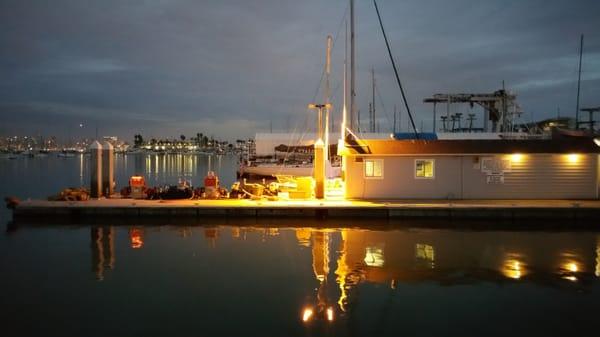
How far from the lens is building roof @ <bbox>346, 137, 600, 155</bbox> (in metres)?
20.7

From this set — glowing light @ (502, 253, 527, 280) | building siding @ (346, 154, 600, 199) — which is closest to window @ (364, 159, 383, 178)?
building siding @ (346, 154, 600, 199)

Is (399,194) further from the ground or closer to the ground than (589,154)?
closer to the ground

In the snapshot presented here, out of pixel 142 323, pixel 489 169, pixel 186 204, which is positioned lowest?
pixel 142 323

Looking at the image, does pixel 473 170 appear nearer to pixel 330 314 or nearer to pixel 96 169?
pixel 330 314

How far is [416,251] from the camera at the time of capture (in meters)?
15.0

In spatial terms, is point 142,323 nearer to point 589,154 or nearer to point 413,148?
point 413,148

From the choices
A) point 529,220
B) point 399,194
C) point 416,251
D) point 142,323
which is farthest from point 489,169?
point 142,323

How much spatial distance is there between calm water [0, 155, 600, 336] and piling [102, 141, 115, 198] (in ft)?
12.9

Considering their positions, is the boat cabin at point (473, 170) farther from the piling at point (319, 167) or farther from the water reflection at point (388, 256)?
the water reflection at point (388, 256)

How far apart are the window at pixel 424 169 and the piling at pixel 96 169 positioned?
14671 millimetres

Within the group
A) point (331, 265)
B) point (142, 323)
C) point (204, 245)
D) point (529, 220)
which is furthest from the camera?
point (529, 220)

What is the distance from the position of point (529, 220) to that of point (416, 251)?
748cm

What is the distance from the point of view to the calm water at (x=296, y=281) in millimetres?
9141

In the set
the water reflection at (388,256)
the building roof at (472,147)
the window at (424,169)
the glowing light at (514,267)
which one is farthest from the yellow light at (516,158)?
the glowing light at (514,267)
